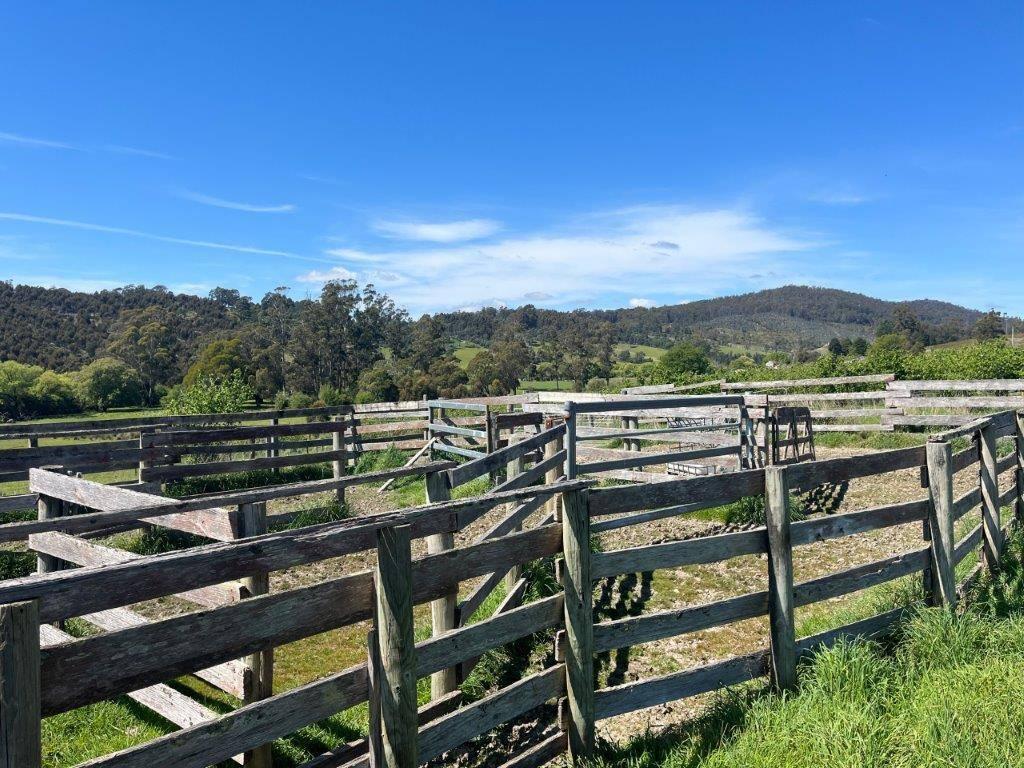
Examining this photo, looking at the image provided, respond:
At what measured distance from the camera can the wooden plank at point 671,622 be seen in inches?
148

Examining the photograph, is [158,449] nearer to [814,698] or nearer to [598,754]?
[598,754]

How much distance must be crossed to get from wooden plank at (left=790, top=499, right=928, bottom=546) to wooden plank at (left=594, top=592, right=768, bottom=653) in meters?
0.49

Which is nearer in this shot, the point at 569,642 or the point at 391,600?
the point at 391,600

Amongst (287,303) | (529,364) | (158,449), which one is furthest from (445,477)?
(287,303)

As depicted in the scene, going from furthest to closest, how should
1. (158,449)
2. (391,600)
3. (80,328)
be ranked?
(80,328)
(158,449)
(391,600)

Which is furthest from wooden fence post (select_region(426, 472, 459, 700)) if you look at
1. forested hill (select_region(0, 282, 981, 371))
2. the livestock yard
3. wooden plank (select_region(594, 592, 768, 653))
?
forested hill (select_region(0, 282, 981, 371))

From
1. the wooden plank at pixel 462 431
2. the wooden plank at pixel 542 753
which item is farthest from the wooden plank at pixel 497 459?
the wooden plank at pixel 462 431

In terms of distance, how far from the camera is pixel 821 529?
4551mm

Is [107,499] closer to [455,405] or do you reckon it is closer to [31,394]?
[455,405]

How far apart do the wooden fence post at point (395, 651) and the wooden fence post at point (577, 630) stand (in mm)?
983

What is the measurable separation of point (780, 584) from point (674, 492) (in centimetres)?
88

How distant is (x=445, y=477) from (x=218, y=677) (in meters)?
1.85

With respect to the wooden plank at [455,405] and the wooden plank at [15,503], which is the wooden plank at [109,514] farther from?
the wooden plank at [455,405]

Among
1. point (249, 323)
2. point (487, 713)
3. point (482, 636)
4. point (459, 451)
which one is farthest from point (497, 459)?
point (249, 323)
